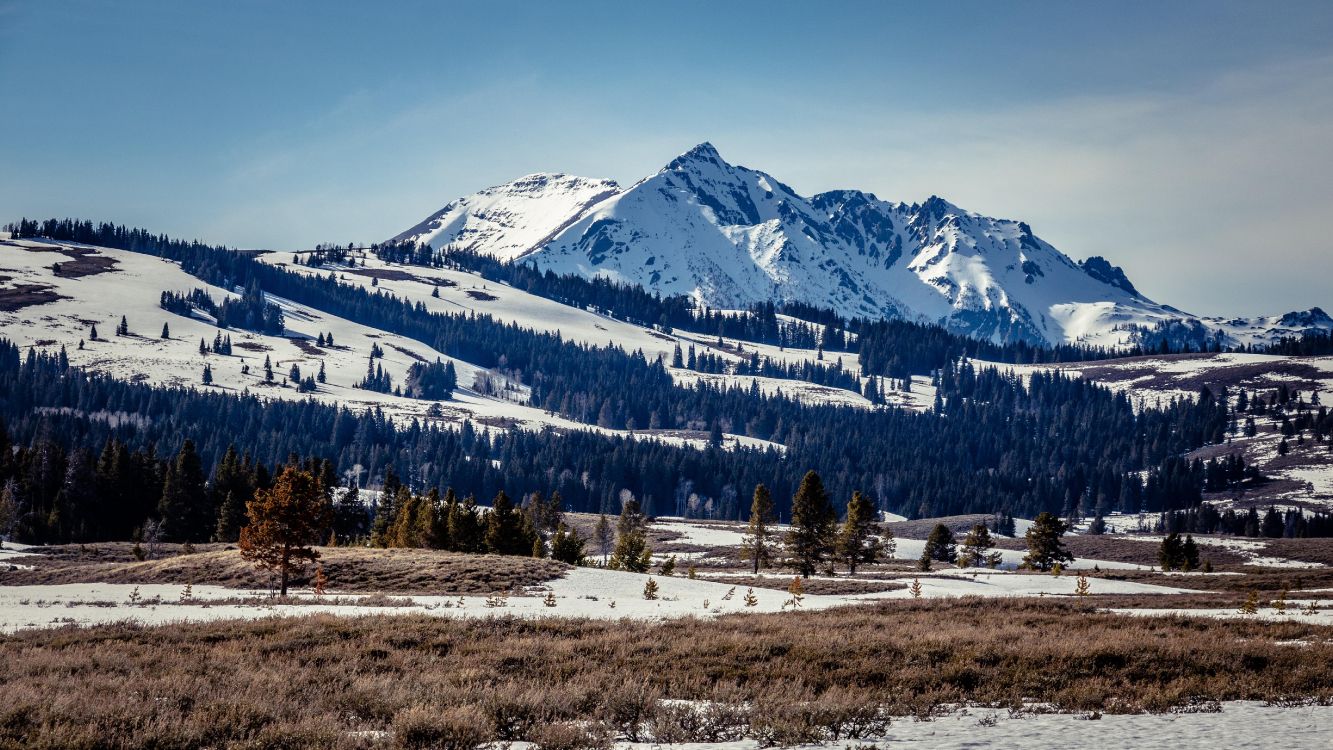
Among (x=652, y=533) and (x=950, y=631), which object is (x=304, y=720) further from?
(x=652, y=533)

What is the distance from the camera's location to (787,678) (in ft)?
64.1

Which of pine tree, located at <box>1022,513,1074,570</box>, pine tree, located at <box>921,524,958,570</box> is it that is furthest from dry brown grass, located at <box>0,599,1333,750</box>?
pine tree, located at <box>921,524,958,570</box>

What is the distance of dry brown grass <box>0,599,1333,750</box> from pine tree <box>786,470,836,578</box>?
151 ft

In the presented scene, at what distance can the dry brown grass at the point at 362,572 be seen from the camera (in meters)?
50.5

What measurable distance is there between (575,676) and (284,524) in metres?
35.7

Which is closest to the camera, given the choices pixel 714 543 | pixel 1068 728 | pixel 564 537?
pixel 1068 728

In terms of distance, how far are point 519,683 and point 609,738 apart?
452cm

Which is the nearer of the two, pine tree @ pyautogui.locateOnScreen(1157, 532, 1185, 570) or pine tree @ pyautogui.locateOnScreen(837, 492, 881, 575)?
pine tree @ pyautogui.locateOnScreen(837, 492, 881, 575)

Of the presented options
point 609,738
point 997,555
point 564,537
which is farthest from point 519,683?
point 997,555

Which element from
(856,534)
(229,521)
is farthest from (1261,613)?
(229,521)

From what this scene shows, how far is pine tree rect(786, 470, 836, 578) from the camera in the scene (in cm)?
7519

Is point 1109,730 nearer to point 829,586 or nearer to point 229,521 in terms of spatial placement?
point 829,586

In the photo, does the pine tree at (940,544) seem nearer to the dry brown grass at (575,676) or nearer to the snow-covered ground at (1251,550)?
the snow-covered ground at (1251,550)

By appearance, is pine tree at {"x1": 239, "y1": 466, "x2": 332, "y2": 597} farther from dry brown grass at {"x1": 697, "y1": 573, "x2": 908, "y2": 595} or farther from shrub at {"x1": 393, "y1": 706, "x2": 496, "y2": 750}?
shrub at {"x1": 393, "y1": 706, "x2": 496, "y2": 750}
